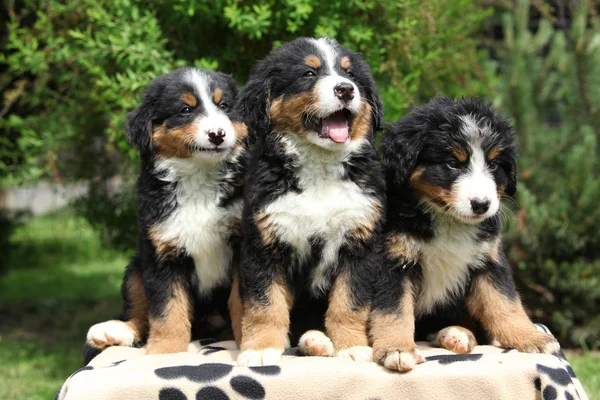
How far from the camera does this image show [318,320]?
12.7 ft

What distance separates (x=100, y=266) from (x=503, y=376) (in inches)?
413

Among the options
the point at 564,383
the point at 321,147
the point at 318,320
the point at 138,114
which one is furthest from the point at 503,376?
the point at 138,114

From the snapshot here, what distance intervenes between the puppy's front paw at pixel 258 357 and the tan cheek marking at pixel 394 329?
0.48 m

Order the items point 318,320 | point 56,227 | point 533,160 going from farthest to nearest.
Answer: point 56,227
point 533,160
point 318,320

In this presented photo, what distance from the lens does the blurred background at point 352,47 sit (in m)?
4.96

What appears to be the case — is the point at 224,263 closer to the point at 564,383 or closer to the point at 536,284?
the point at 564,383

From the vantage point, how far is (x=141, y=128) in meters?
3.87

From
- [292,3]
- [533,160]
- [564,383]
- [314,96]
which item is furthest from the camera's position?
[533,160]

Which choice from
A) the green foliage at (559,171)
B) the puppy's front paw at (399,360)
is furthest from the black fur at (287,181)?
the green foliage at (559,171)

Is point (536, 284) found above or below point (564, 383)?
below

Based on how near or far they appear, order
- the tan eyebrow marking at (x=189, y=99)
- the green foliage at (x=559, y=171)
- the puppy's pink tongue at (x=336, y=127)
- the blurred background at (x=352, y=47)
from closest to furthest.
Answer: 1. the puppy's pink tongue at (x=336, y=127)
2. the tan eyebrow marking at (x=189, y=99)
3. the blurred background at (x=352, y=47)
4. the green foliage at (x=559, y=171)

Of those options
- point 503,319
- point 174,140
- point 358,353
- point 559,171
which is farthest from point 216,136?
point 559,171

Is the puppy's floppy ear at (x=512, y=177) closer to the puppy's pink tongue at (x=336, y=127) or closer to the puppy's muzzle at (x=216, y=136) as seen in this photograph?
the puppy's pink tongue at (x=336, y=127)

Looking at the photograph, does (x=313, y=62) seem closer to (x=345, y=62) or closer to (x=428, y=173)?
(x=345, y=62)
